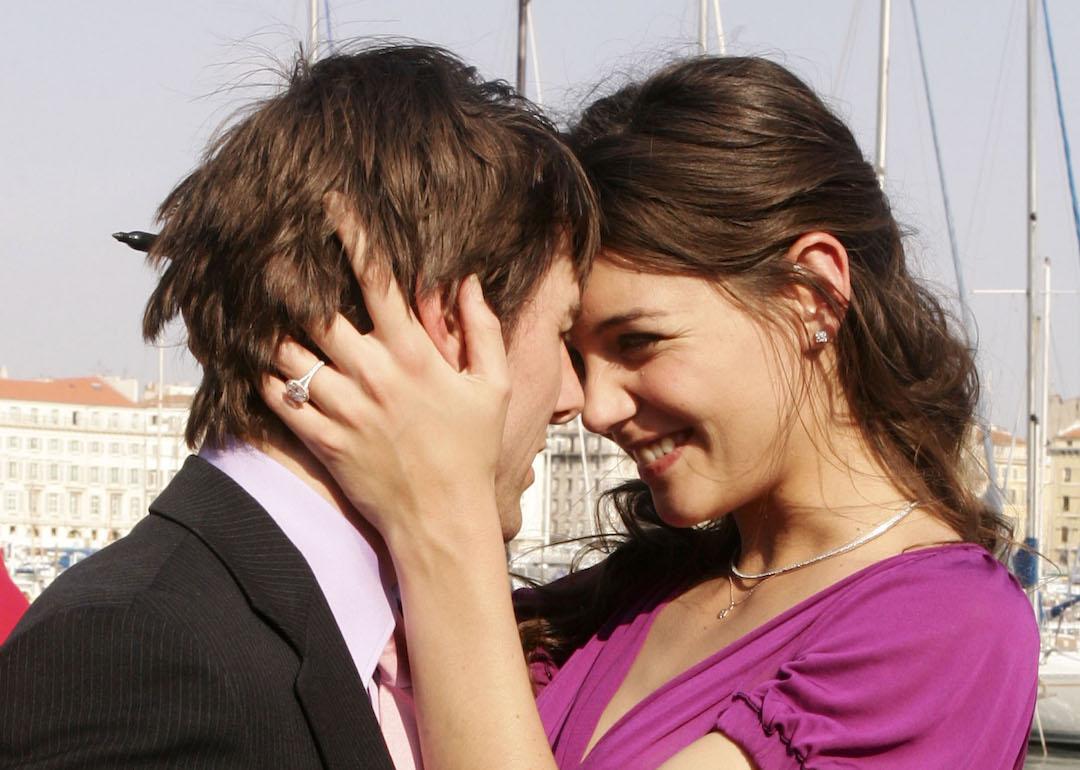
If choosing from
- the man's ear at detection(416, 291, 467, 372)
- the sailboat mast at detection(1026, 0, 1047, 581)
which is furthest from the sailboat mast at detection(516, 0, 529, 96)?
the man's ear at detection(416, 291, 467, 372)

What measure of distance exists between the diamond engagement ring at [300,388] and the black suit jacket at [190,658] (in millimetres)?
150

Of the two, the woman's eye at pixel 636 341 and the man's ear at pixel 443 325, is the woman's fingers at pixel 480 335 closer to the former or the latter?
the man's ear at pixel 443 325

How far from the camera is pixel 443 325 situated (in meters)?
2.29

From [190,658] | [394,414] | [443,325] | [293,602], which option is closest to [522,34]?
[443,325]

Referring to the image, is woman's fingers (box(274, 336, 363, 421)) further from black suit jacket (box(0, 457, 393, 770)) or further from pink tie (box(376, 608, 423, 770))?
pink tie (box(376, 608, 423, 770))

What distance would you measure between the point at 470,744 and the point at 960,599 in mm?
829

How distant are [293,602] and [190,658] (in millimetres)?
229

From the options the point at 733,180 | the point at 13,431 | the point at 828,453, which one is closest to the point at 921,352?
the point at 828,453

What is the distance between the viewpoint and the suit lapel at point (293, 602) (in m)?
2.00

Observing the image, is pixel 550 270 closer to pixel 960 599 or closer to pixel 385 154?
pixel 385 154

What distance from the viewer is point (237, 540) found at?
2.05 metres

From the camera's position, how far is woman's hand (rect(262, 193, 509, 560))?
2176 mm

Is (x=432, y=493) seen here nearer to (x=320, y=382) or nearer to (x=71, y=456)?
(x=320, y=382)

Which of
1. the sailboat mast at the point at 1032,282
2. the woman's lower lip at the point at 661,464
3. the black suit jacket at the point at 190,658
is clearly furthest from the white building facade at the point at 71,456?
the black suit jacket at the point at 190,658
